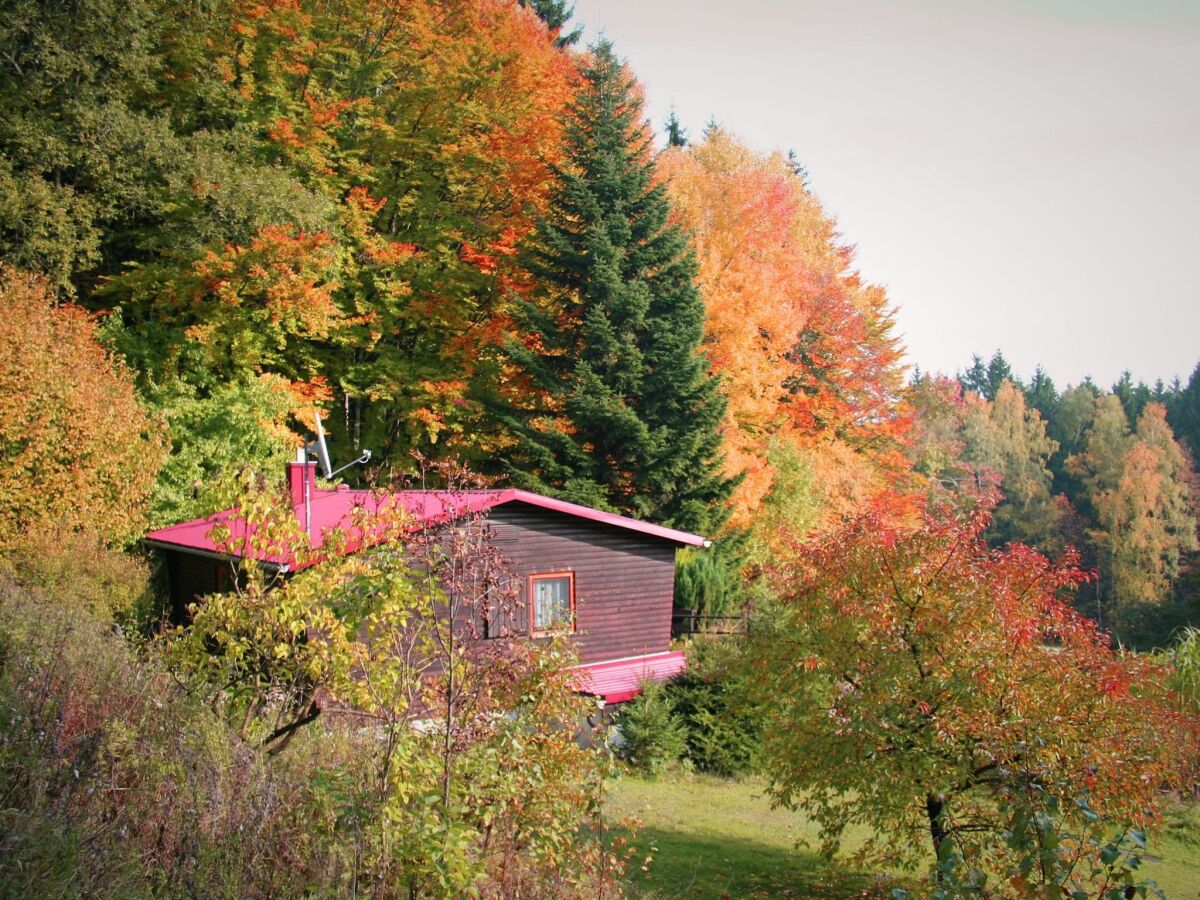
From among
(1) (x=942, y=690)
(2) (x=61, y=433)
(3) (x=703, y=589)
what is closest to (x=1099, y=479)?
(3) (x=703, y=589)

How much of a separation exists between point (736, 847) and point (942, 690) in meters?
4.97

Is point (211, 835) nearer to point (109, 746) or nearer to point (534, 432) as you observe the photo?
point (109, 746)

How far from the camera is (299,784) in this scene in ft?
18.9

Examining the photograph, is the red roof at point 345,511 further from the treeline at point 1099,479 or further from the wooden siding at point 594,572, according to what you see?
the treeline at point 1099,479

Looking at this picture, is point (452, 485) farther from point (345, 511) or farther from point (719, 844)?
point (345, 511)

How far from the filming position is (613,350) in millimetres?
23156

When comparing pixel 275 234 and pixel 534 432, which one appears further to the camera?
pixel 534 432

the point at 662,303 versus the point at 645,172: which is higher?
the point at 645,172

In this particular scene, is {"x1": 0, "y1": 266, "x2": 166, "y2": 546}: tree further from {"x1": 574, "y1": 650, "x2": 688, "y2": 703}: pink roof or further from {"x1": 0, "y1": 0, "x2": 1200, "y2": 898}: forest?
{"x1": 574, "y1": 650, "x2": 688, "y2": 703}: pink roof

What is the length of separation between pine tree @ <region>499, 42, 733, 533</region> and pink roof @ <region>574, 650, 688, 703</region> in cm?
458

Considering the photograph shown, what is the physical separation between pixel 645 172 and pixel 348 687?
20353 millimetres

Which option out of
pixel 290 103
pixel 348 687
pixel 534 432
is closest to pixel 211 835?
pixel 348 687

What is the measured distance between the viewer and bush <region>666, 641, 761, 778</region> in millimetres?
17250

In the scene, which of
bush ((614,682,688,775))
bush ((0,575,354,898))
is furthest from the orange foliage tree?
bush ((0,575,354,898))
